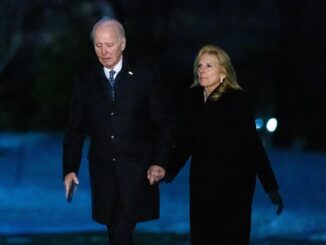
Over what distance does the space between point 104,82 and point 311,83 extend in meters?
10.1

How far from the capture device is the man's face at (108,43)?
589cm

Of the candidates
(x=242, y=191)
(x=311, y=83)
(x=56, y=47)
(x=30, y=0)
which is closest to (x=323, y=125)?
(x=311, y=83)

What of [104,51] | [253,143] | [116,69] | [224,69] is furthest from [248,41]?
[104,51]

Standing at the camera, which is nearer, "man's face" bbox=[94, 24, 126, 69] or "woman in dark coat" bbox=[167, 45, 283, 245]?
"man's face" bbox=[94, 24, 126, 69]

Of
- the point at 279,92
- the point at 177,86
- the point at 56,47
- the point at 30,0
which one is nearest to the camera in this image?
the point at 30,0

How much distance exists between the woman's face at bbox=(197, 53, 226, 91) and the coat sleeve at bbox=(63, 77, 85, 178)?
30.7 inches

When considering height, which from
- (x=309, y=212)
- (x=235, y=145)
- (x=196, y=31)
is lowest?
(x=309, y=212)

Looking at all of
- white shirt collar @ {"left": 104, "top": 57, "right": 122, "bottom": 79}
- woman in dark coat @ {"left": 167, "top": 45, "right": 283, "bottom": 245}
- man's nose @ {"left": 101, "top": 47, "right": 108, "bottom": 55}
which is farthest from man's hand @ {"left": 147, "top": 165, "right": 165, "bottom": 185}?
man's nose @ {"left": 101, "top": 47, "right": 108, "bottom": 55}

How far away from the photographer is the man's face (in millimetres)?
5891

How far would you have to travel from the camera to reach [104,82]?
6.00m

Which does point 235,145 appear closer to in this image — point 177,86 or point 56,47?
point 177,86

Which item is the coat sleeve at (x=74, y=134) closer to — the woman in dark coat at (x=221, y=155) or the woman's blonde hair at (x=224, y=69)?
the woman in dark coat at (x=221, y=155)

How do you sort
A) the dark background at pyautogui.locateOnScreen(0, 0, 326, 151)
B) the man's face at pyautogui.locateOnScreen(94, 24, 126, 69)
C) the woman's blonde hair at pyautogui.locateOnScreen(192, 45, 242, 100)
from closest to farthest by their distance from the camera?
the man's face at pyautogui.locateOnScreen(94, 24, 126, 69), the woman's blonde hair at pyautogui.locateOnScreen(192, 45, 242, 100), the dark background at pyautogui.locateOnScreen(0, 0, 326, 151)

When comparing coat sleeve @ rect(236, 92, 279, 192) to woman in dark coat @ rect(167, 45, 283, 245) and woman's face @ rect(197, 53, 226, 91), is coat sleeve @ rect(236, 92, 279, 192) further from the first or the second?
woman's face @ rect(197, 53, 226, 91)
